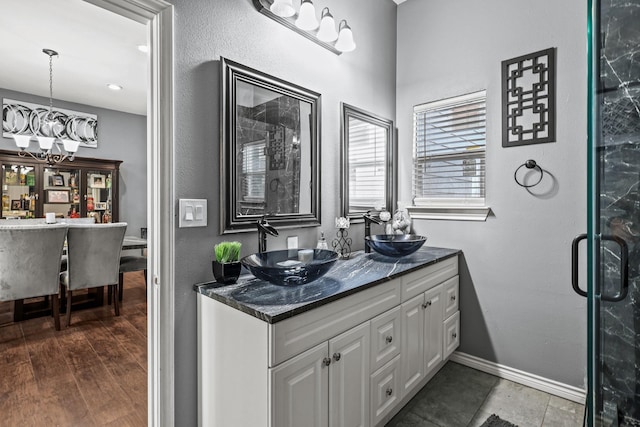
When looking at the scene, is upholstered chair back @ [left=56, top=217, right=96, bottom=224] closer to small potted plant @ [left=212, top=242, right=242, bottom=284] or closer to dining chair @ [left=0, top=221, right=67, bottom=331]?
dining chair @ [left=0, top=221, right=67, bottom=331]

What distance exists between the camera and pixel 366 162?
2.48 metres

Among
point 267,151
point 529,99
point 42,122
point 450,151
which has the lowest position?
point 267,151

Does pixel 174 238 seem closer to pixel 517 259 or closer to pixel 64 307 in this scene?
pixel 517 259

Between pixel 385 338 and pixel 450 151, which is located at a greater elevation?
pixel 450 151

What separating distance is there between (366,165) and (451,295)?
1132 mm

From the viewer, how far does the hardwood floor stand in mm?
1861

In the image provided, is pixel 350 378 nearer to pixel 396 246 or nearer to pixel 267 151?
pixel 396 246

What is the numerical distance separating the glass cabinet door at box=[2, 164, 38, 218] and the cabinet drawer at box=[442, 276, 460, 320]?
5.53m

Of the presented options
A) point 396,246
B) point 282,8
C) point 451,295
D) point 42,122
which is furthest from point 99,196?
point 451,295

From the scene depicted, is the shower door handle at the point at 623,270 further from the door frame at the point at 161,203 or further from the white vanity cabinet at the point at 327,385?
the door frame at the point at 161,203

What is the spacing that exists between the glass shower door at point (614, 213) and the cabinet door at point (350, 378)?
809 mm

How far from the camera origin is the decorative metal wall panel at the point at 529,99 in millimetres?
2062

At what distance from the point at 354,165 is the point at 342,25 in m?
0.92

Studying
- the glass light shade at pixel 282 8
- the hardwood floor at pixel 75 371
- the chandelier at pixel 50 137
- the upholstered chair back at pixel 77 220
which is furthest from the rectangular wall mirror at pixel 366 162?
the upholstered chair back at pixel 77 220
